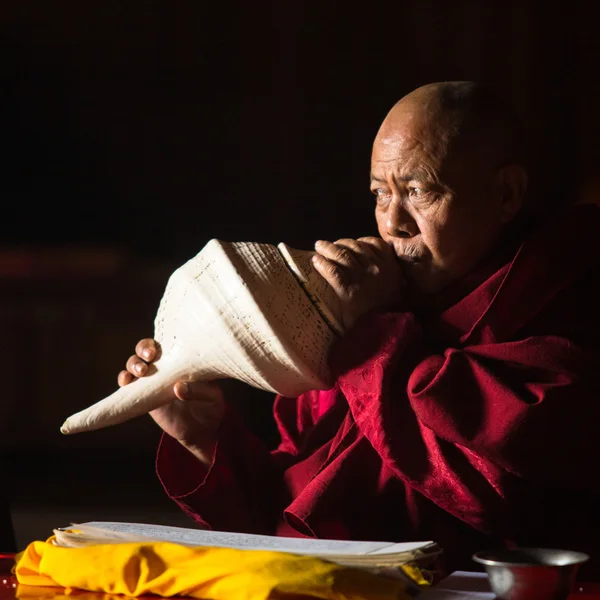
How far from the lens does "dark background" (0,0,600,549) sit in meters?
1.96

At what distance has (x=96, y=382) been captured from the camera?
2184mm

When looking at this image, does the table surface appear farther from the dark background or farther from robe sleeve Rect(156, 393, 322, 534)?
the dark background

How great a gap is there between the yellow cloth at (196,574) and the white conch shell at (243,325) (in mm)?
222

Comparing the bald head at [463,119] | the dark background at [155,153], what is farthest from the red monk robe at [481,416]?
the dark background at [155,153]

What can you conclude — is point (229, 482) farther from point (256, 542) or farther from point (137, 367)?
point (256, 542)

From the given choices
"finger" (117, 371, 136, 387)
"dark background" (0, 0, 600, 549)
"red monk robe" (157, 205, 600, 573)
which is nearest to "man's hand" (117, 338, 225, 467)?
"finger" (117, 371, 136, 387)

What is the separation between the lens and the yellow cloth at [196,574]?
0.85 m

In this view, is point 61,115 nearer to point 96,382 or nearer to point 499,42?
point 96,382

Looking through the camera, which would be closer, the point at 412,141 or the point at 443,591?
the point at 443,591

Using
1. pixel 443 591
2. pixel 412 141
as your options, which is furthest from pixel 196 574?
pixel 412 141

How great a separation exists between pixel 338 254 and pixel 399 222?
12 cm

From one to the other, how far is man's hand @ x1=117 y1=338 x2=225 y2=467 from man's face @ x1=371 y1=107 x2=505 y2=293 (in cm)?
30

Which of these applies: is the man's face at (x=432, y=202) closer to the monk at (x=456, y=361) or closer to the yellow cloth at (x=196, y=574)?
the monk at (x=456, y=361)

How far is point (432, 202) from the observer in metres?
1.20
